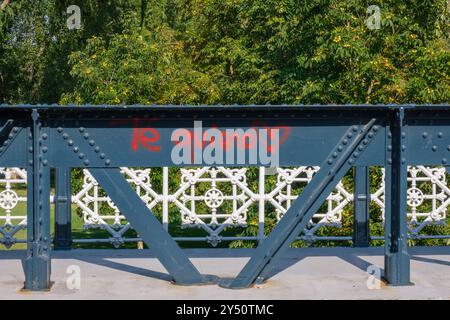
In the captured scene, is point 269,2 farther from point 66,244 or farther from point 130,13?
point 130,13

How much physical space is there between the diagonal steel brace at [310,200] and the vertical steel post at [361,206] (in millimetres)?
1797

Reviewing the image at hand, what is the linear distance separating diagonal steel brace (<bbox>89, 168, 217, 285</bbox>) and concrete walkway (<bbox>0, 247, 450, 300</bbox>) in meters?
0.14

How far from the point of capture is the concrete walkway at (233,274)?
6445mm

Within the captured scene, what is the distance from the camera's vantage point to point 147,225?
6652mm

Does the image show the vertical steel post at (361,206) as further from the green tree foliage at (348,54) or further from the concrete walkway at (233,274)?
the green tree foliage at (348,54)

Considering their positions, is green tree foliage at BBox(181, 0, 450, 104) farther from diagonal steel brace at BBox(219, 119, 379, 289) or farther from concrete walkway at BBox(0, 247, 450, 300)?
diagonal steel brace at BBox(219, 119, 379, 289)

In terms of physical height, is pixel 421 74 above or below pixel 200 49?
below

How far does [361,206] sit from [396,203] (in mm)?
1673

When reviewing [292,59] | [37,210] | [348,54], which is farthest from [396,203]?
[292,59]

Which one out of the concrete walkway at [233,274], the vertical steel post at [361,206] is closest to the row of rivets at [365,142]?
the concrete walkway at [233,274]

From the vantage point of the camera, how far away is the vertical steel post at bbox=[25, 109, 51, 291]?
6.48m

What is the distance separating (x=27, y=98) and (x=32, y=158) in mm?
→ 29256
